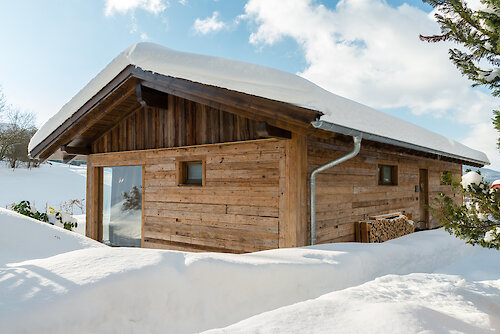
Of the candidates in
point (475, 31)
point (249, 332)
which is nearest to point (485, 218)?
point (475, 31)

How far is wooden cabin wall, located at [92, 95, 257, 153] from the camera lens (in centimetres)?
581

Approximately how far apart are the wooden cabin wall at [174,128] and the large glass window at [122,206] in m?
0.63

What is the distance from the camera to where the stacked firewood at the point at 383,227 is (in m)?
6.42

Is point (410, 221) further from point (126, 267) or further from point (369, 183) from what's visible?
point (126, 267)

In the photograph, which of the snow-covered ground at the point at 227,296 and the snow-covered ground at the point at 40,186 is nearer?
the snow-covered ground at the point at 227,296

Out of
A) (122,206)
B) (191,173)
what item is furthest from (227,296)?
(122,206)

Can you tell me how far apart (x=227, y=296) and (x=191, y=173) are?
414cm

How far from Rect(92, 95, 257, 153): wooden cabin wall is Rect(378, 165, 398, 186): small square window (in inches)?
155

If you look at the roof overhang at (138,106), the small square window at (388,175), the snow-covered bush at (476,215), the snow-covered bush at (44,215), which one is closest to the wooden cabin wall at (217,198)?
the roof overhang at (138,106)

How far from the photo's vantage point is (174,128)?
6.66m

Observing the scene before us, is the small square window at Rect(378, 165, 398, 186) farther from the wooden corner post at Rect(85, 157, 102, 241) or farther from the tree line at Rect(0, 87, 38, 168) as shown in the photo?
the tree line at Rect(0, 87, 38, 168)

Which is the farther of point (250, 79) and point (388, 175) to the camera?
point (388, 175)

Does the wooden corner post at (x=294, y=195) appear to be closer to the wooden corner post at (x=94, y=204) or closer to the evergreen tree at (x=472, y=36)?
the evergreen tree at (x=472, y=36)

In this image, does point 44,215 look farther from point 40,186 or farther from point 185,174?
point 40,186
